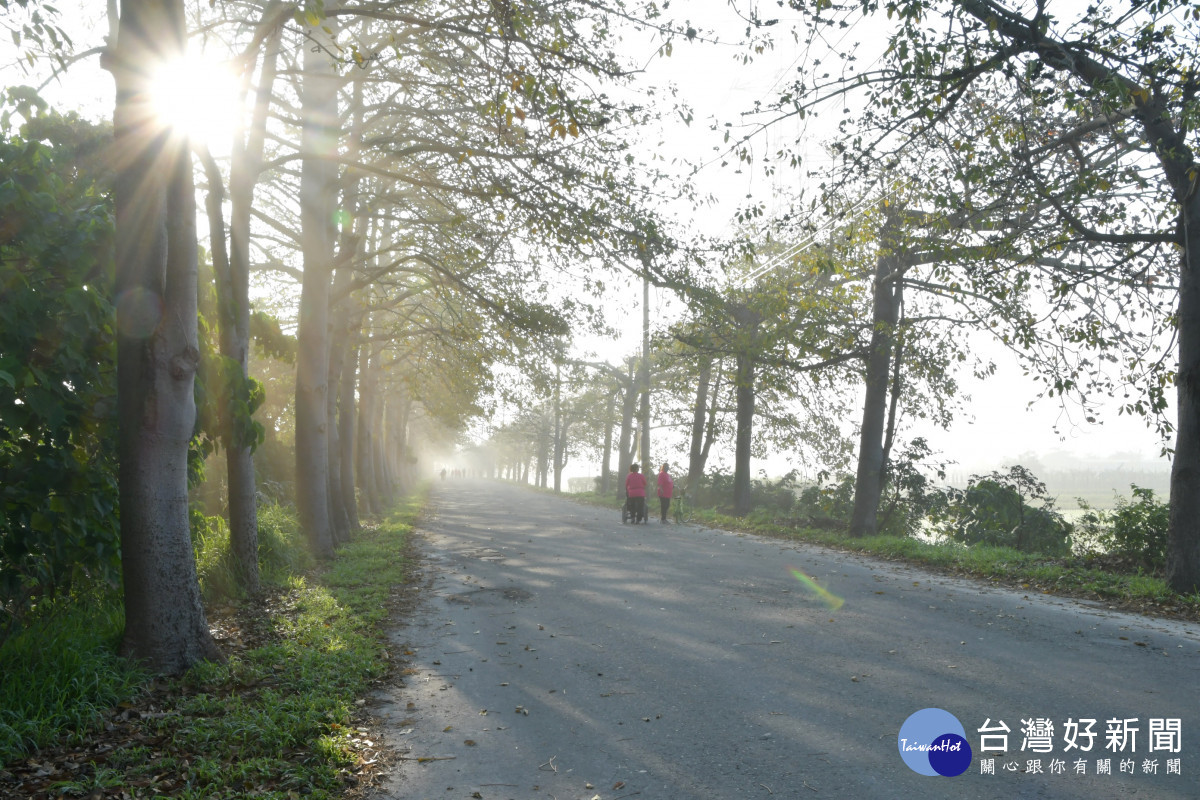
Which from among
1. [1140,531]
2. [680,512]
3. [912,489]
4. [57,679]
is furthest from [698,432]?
[57,679]

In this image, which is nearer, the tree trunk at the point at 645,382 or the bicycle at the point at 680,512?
the bicycle at the point at 680,512

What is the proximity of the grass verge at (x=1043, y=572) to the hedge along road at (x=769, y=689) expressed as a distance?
0.81 metres

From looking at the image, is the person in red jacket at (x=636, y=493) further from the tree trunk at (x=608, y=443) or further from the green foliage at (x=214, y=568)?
the tree trunk at (x=608, y=443)

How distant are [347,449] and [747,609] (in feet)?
41.8

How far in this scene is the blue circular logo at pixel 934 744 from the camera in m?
4.44

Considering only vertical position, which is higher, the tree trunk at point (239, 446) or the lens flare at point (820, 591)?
the tree trunk at point (239, 446)

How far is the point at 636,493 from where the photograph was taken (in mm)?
22891

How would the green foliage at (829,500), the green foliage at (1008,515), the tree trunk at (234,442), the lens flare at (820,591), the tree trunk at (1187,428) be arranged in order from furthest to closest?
the green foliage at (829,500) < the green foliage at (1008,515) < the tree trunk at (1187,428) < the lens flare at (820,591) < the tree trunk at (234,442)

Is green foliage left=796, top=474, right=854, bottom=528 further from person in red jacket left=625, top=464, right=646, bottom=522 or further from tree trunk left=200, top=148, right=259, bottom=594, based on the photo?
tree trunk left=200, top=148, right=259, bottom=594

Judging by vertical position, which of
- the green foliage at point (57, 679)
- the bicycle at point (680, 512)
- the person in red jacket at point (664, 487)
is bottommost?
the green foliage at point (57, 679)

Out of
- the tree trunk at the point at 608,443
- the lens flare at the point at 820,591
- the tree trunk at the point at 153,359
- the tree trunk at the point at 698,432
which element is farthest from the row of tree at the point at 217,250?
the tree trunk at the point at 608,443

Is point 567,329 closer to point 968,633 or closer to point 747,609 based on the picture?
point 747,609

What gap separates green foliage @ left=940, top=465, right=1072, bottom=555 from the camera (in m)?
17.8

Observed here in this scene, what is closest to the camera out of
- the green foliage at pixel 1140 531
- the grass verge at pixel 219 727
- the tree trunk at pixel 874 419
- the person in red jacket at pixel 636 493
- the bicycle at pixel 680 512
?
the grass verge at pixel 219 727
